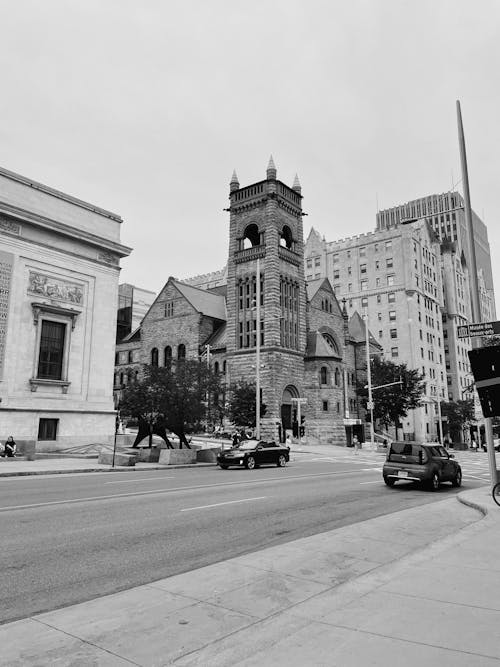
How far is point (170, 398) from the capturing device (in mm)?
31125

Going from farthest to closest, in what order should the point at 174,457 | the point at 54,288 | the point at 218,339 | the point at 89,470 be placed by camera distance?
1. the point at 218,339
2. the point at 54,288
3. the point at 174,457
4. the point at 89,470

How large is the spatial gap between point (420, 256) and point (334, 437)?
56.1 m

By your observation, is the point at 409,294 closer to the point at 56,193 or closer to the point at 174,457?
the point at 56,193

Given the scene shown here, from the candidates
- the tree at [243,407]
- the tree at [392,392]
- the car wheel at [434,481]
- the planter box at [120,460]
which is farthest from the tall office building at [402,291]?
the car wheel at [434,481]

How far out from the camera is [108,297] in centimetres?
3903

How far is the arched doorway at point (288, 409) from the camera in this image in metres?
58.9

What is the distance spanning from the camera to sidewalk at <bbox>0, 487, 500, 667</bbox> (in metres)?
3.98

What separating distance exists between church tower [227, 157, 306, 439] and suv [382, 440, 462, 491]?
127 ft

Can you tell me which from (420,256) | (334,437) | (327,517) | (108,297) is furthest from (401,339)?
(327,517)

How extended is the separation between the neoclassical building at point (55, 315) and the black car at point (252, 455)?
11930 mm

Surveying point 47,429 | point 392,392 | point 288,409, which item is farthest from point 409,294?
point 47,429

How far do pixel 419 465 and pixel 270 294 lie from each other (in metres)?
44.9

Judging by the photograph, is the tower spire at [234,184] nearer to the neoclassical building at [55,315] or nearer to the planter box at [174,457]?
the neoclassical building at [55,315]

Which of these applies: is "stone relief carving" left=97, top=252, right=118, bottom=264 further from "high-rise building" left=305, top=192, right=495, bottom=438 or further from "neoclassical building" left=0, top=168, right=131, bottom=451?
"high-rise building" left=305, top=192, right=495, bottom=438
